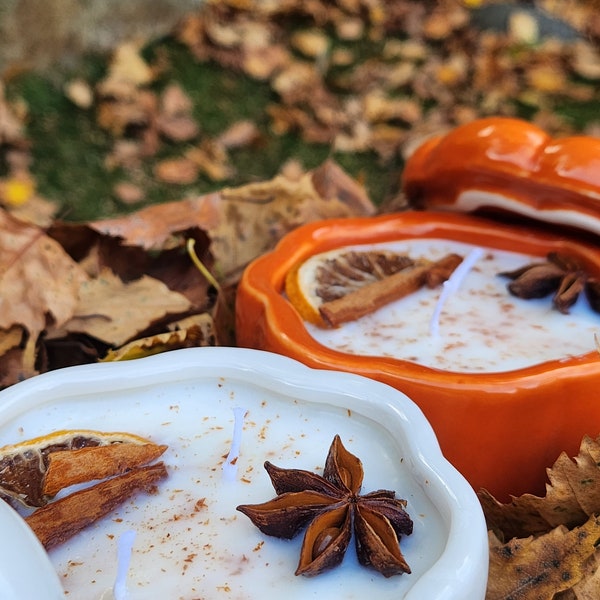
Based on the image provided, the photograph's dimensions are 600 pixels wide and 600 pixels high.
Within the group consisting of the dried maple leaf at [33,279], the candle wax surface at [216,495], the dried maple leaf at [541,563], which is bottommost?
the dried maple leaf at [541,563]

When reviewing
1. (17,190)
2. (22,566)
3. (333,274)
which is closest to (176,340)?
(333,274)

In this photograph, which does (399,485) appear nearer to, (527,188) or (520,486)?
(520,486)

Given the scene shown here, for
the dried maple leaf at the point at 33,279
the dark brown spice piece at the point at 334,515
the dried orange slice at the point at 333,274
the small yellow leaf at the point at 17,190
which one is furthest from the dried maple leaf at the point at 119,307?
the small yellow leaf at the point at 17,190

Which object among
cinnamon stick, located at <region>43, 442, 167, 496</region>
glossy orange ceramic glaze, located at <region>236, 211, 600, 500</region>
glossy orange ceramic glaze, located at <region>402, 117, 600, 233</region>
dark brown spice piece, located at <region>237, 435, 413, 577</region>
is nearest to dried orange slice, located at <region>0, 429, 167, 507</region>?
cinnamon stick, located at <region>43, 442, 167, 496</region>

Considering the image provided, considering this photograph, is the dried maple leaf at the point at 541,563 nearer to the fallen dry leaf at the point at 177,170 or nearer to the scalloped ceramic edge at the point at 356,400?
the scalloped ceramic edge at the point at 356,400

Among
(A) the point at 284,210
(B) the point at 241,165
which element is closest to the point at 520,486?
(A) the point at 284,210

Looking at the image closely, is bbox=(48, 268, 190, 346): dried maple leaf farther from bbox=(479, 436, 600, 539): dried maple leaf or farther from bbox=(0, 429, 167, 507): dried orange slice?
bbox=(479, 436, 600, 539): dried maple leaf

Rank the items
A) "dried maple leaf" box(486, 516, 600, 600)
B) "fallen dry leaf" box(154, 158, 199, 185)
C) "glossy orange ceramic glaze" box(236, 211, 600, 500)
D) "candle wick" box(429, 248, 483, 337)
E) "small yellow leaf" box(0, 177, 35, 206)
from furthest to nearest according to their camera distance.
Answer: "fallen dry leaf" box(154, 158, 199, 185) < "small yellow leaf" box(0, 177, 35, 206) < "candle wick" box(429, 248, 483, 337) < "glossy orange ceramic glaze" box(236, 211, 600, 500) < "dried maple leaf" box(486, 516, 600, 600)
